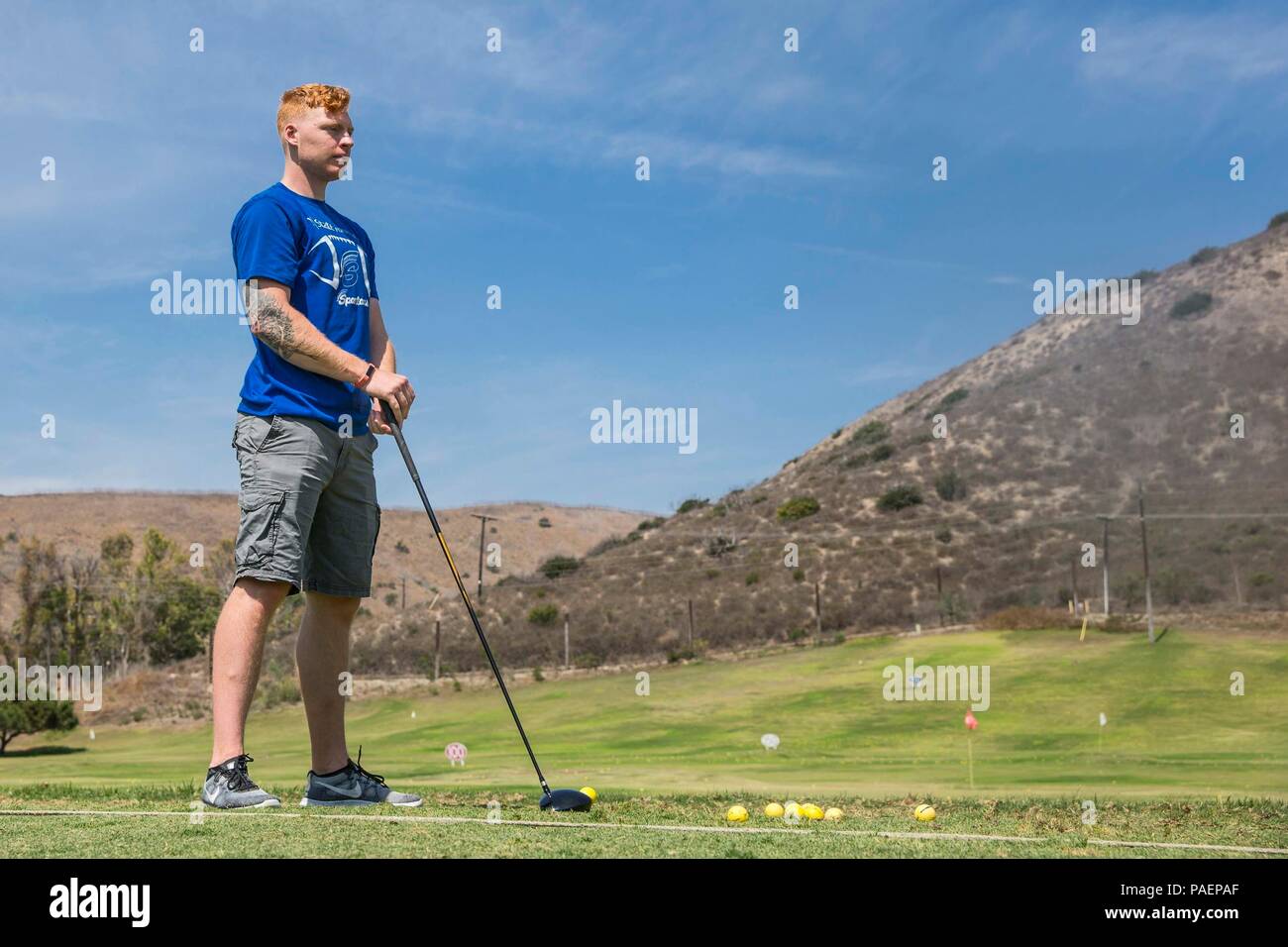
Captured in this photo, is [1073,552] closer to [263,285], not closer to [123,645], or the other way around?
[123,645]

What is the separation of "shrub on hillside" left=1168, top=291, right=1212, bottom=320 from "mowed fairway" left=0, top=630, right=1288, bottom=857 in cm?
3948

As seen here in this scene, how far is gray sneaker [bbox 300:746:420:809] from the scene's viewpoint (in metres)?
4.66

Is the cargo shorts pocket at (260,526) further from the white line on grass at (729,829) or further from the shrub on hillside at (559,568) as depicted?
the shrub on hillside at (559,568)

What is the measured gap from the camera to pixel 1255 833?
386 cm

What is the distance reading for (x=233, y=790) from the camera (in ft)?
13.8

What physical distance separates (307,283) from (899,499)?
47729mm

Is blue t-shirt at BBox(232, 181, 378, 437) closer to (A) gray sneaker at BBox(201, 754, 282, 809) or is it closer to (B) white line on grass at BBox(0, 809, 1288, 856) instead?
(A) gray sneaker at BBox(201, 754, 282, 809)

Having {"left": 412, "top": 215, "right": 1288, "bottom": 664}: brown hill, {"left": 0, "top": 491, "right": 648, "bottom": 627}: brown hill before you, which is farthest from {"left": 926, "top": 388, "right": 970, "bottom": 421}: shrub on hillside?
{"left": 0, "top": 491, "right": 648, "bottom": 627}: brown hill

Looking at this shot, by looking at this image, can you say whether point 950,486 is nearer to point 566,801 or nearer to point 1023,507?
point 1023,507

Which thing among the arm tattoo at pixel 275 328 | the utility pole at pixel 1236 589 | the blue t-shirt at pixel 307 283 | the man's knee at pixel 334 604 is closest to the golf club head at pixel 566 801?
the man's knee at pixel 334 604

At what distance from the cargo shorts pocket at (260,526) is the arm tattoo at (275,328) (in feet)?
1.67

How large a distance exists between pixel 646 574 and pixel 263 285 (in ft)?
144
